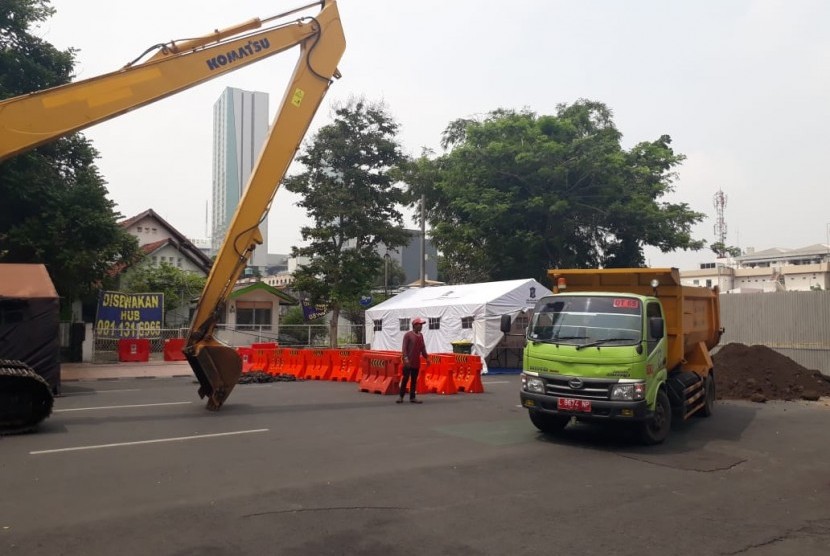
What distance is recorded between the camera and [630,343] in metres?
9.01

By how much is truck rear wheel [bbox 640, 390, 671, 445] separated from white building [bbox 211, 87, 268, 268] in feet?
62.1

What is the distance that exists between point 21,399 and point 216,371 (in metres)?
3.50

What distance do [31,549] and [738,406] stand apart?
1397cm

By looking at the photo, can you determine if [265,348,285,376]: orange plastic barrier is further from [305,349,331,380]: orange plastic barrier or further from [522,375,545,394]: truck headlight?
[522,375,545,394]: truck headlight

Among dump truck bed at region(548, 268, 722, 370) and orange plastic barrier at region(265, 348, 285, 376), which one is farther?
orange plastic barrier at region(265, 348, 285, 376)

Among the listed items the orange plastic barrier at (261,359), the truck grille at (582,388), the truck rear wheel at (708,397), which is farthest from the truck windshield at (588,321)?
the orange plastic barrier at (261,359)

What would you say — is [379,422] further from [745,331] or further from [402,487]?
[745,331]

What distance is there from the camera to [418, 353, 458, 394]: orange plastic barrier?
16273mm

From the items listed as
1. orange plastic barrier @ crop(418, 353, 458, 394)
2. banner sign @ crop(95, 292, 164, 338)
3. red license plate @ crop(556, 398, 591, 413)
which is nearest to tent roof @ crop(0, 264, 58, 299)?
orange plastic barrier @ crop(418, 353, 458, 394)

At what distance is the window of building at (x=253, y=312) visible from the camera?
38938mm

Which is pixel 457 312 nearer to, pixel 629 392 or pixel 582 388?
pixel 582 388

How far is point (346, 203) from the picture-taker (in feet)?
107

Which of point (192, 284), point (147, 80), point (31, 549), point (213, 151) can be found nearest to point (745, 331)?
point (147, 80)

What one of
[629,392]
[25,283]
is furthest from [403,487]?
[25,283]
